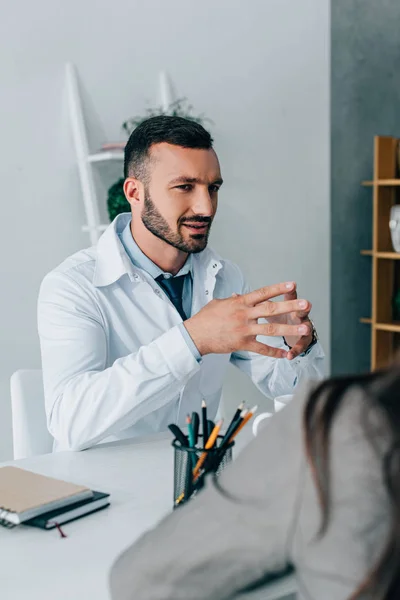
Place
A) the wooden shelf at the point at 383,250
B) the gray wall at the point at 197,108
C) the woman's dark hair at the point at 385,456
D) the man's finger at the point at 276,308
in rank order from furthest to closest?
the wooden shelf at the point at 383,250
the gray wall at the point at 197,108
the man's finger at the point at 276,308
the woman's dark hair at the point at 385,456

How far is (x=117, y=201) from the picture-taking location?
271 centimetres

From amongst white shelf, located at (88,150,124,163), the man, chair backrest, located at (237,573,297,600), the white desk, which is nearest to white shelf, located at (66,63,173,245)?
white shelf, located at (88,150,124,163)

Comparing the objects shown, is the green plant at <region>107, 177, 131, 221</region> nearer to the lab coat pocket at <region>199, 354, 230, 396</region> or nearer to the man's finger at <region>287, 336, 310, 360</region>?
the lab coat pocket at <region>199, 354, 230, 396</region>

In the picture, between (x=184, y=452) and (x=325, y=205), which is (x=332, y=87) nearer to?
(x=325, y=205)

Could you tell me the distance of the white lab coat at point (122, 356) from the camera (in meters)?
1.45

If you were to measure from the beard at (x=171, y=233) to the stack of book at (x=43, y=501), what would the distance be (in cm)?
78

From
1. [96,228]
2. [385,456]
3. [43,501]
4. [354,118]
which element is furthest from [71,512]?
[354,118]

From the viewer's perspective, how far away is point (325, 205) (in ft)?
11.8

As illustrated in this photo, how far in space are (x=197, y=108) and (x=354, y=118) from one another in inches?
43.2

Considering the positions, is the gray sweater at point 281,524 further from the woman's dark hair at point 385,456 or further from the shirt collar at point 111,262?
the shirt collar at point 111,262

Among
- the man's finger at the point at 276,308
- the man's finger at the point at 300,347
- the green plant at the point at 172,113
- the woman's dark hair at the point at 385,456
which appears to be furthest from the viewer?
the green plant at the point at 172,113

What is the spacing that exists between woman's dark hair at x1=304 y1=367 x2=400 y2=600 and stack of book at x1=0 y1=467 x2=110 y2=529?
66 centimetres

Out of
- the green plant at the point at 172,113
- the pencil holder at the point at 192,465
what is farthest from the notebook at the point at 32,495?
the green plant at the point at 172,113

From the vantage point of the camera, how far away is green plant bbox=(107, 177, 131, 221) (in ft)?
8.87
